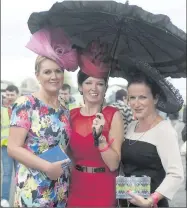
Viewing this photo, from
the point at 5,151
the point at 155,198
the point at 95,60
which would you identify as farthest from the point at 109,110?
the point at 5,151

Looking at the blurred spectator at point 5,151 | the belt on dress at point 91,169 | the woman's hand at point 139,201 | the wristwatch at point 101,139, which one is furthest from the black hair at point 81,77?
the blurred spectator at point 5,151

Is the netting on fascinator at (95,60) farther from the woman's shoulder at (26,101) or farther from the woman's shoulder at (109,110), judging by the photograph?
the woman's shoulder at (26,101)

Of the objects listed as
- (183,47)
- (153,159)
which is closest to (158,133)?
(153,159)

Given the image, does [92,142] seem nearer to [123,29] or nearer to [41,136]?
[41,136]

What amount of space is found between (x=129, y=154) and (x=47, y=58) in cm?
86

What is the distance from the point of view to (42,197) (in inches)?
118

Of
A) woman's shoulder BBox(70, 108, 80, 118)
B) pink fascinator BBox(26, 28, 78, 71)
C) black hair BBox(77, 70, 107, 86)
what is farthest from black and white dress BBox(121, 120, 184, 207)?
pink fascinator BBox(26, 28, 78, 71)

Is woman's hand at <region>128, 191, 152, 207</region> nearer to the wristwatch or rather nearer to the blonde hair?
the wristwatch

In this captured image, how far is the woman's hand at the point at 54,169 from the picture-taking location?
283 centimetres

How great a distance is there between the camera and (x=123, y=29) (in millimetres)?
3170

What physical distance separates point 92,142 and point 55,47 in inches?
28.3

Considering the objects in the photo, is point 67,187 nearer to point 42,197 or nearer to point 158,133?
point 42,197

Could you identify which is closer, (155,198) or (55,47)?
(155,198)

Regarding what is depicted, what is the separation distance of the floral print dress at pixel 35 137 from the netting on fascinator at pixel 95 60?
43cm
